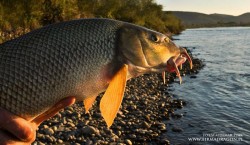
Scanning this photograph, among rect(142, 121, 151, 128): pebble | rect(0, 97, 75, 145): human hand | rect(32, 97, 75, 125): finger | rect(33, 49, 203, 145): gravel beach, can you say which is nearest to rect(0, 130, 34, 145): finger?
rect(0, 97, 75, 145): human hand

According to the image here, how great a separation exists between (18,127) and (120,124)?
19.7 feet

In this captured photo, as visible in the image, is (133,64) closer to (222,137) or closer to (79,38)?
(79,38)

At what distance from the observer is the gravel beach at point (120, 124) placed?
7.09 meters

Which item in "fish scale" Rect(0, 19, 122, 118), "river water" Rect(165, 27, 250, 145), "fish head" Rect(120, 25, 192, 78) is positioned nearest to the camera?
"fish scale" Rect(0, 19, 122, 118)

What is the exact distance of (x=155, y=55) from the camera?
322 cm

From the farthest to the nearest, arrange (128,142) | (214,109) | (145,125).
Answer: (214,109) → (145,125) → (128,142)

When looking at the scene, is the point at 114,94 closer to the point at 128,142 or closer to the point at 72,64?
the point at 72,64

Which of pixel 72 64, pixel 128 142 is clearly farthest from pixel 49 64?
pixel 128 142

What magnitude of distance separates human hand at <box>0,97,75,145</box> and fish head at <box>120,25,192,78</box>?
0.73 metres

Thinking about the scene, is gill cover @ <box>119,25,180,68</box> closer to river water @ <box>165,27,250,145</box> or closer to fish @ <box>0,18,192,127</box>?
fish @ <box>0,18,192,127</box>

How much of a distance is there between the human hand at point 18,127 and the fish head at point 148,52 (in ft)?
2.40

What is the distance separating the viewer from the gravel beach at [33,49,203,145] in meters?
7.09

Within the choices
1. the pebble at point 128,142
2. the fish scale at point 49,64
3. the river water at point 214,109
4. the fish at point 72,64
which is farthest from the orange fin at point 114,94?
the river water at point 214,109

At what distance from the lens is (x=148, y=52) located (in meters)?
3.24
